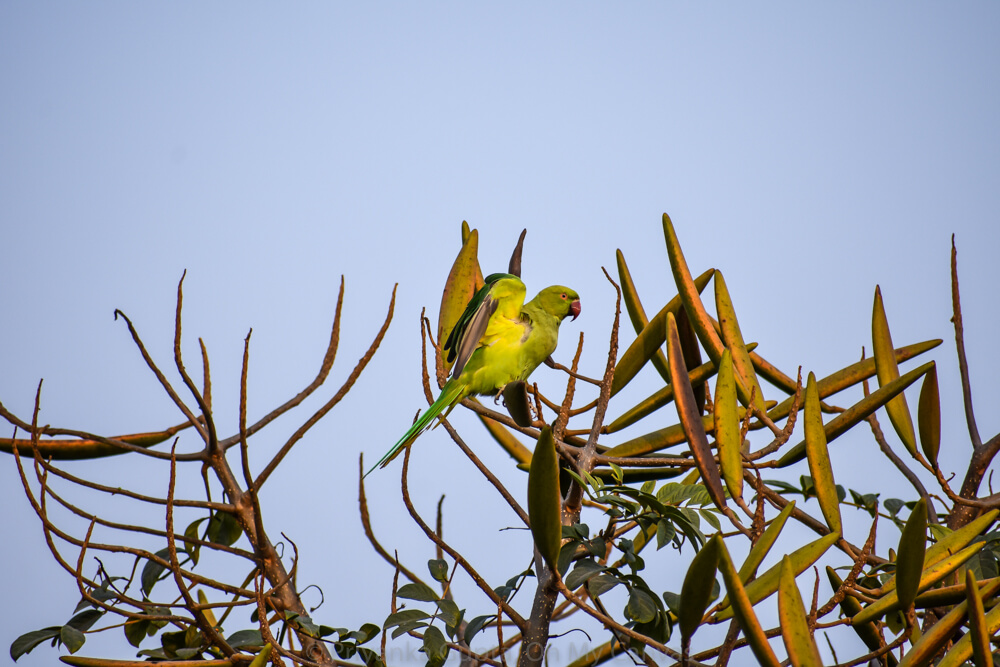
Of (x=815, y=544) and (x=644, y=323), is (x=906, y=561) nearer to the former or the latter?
(x=815, y=544)

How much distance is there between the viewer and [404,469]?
1183 millimetres

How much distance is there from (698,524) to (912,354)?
22.7 inches

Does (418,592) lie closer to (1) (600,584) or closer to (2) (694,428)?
(1) (600,584)

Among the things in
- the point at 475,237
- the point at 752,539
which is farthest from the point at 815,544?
the point at 475,237

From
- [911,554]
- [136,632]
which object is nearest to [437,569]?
[136,632]

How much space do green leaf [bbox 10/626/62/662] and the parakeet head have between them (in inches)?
47.0

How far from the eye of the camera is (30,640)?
4.16ft

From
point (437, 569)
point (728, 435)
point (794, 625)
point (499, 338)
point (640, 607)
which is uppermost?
point (499, 338)

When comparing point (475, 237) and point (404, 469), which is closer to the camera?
point (404, 469)

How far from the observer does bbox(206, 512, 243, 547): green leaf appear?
150cm

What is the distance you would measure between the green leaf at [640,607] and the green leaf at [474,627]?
26 centimetres

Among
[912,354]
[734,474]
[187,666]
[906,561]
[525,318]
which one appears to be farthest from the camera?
[525,318]

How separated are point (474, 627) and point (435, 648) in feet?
0.35

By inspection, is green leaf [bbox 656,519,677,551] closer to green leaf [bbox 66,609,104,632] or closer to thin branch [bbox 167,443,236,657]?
thin branch [bbox 167,443,236,657]
